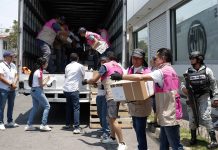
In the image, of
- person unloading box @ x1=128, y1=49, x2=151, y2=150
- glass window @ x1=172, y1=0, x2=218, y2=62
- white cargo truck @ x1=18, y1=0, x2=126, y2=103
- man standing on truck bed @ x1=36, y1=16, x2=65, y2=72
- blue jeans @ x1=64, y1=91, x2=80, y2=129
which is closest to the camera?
person unloading box @ x1=128, y1=49, x2=151, y2=150

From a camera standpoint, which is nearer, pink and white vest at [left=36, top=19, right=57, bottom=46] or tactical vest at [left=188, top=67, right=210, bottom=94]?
tactical vest at [left=188, top=67, right=210, bottom=94]

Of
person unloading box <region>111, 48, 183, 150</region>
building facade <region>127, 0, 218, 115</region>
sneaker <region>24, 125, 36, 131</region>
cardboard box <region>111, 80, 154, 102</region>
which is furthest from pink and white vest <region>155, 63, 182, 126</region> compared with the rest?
building facade <region>127, 0, 218, 115</region>

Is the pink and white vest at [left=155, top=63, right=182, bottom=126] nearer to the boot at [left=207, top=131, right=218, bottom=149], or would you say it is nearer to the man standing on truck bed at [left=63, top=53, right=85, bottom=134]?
the boot at [left=207, top=131, right=218, bottom=149]

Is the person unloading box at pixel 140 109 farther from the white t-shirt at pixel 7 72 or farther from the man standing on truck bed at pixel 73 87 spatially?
the white t-shirt at pixel 7 72

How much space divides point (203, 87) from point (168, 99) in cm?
155

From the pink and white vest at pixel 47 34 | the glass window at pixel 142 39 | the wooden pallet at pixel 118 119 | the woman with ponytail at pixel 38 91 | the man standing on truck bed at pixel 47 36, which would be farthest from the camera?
the glass window at pixel 142 39

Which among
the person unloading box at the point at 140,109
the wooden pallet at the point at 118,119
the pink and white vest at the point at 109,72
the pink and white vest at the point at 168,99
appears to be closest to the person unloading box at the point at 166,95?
the pink and white vest at the point at 168,99

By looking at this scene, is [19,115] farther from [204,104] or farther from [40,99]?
[204,104]

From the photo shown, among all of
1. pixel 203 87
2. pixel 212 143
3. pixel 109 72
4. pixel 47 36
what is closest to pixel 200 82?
pixel 203 87

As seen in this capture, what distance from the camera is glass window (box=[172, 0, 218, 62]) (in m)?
9.63

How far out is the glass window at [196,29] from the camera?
379 inches

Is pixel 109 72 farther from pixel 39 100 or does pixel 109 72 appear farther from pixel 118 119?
pixel 39 100

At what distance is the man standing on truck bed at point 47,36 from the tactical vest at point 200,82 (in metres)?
4.78

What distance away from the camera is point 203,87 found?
562 cm
